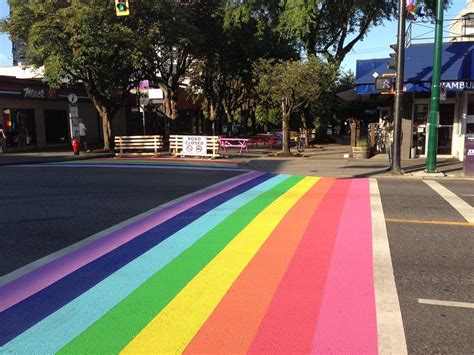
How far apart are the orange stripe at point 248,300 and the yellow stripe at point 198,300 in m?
0.08

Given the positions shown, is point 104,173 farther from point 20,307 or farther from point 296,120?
point 296,120

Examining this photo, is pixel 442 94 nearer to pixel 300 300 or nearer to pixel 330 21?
pixel 300 300

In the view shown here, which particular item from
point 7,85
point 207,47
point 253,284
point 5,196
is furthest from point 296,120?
point 253,284

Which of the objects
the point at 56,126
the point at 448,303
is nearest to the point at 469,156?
the point at 448,303

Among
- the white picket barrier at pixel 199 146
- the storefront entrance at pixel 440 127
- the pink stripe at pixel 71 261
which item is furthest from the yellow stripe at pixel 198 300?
the storefront entrance at pixel 440 127

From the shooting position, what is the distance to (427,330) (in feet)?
12.7

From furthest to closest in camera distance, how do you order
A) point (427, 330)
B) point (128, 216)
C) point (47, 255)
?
1. point (128, 216)
2. point (47, 255)
3. point (427, 330)

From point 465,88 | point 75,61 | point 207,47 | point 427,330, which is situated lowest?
point 427,330

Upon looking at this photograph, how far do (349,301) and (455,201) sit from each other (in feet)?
21.5

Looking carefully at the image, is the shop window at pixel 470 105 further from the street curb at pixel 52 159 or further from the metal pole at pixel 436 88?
the street curb at pixel 52 159

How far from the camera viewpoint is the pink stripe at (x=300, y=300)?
365 centimetres

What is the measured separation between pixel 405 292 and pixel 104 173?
468 inches

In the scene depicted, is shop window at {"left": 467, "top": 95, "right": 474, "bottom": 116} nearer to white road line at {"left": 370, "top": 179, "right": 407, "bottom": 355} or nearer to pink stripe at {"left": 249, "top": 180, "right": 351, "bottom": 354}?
white road line at {"left": 370, "top": 179, "right": 407, "bottom": 355}

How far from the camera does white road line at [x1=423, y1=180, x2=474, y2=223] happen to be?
850cm
